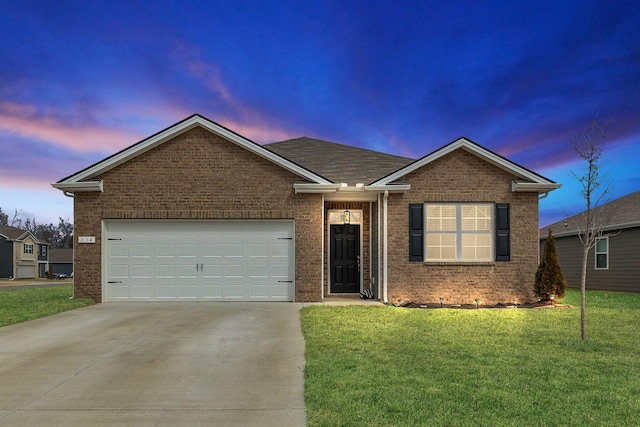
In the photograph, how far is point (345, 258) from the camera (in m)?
14.0

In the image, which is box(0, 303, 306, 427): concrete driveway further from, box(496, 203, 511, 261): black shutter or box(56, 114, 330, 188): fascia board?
box(496, 203, 511, 261): black shutter

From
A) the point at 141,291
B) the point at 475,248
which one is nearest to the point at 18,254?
the point at 141,291

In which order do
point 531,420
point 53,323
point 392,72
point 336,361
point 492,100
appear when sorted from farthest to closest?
point 492,100
point 392,72
point 53,323
point 336,361
point 531,420

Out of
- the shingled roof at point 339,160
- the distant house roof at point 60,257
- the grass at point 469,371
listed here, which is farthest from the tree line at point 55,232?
the grass at point 469,371

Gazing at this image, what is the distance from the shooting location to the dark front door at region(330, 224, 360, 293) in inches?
552

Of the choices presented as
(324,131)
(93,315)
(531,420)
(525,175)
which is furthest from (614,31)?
(93,315)

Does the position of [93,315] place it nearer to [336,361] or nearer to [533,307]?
[336,361]

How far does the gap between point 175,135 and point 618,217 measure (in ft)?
60.8

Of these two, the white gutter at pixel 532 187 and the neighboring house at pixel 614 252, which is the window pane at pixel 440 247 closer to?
the white gutter at pixel 532 187

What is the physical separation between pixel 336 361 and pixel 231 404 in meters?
1.81

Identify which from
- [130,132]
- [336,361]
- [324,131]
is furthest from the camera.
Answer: [324,131]

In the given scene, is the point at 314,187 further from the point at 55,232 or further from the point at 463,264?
the point at 55,232

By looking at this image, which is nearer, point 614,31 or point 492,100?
point 614,31

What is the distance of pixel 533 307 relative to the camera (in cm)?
1216
